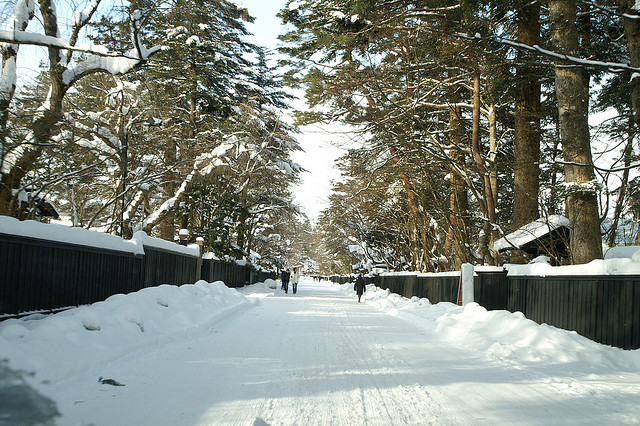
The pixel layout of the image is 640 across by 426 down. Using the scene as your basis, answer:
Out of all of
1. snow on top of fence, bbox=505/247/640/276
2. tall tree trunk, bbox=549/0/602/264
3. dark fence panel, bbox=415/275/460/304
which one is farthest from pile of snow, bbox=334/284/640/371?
dark fence panel, bbox=415/275/460/304

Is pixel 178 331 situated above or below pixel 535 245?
below

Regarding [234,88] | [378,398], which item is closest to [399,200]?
[234,88]

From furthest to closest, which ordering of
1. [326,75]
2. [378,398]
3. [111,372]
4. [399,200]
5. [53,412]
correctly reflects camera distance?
[399,200]
[326,75]
[111,372]
[378,398]
[53,412]

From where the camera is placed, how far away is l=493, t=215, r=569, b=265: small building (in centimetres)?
1277

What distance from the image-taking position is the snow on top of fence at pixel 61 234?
7.54 meters

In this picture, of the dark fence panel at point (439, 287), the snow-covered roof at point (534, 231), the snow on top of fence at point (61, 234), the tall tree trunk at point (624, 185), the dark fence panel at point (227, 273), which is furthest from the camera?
the dark fence panel at point (227, 273)

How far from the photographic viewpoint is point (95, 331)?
687 cm

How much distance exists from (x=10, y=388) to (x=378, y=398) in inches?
142

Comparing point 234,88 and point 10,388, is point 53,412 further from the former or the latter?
point 234,88

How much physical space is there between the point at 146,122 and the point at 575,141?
12.5 meters

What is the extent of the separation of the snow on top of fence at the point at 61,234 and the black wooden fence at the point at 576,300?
9.59m

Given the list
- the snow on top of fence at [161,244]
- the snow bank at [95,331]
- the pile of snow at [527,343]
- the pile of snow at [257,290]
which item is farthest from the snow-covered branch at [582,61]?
the pile of snow at [257,290]

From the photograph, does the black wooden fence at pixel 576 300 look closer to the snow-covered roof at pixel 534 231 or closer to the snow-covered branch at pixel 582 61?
the snow-covered roof at pixel 534 231

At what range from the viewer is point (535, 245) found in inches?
541
